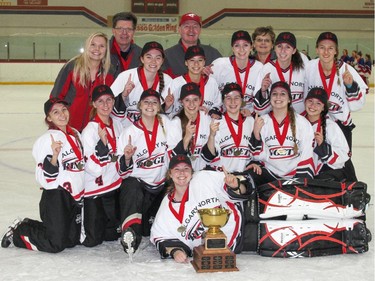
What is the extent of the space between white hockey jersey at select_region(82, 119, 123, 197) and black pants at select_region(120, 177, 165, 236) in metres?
0.09

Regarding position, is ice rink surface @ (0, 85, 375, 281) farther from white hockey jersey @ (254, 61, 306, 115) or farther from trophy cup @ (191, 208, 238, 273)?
white hockey jersey @ (254, 61, 306, 115)

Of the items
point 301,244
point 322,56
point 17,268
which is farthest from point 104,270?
point 322,56

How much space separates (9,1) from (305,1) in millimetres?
10821

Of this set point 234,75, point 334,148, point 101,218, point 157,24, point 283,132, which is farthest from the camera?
point 157,24

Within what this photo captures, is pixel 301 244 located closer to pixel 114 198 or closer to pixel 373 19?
pixel 114 198

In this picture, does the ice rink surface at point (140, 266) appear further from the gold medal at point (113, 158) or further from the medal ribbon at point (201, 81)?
the medal ribbon at point (201, 81)

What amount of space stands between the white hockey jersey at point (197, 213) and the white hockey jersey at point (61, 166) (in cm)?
57

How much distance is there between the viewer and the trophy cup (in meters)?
3.32

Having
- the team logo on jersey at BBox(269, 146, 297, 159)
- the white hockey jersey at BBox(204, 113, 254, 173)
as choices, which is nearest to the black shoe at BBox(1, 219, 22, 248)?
the white hockey jersey at BBox(204, 113, 254, 173)

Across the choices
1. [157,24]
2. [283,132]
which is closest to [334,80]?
[283,132]

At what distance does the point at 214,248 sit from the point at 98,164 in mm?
971

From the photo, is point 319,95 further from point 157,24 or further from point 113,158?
point 157,24

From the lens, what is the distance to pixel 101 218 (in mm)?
3916

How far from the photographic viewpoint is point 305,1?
22.1m
